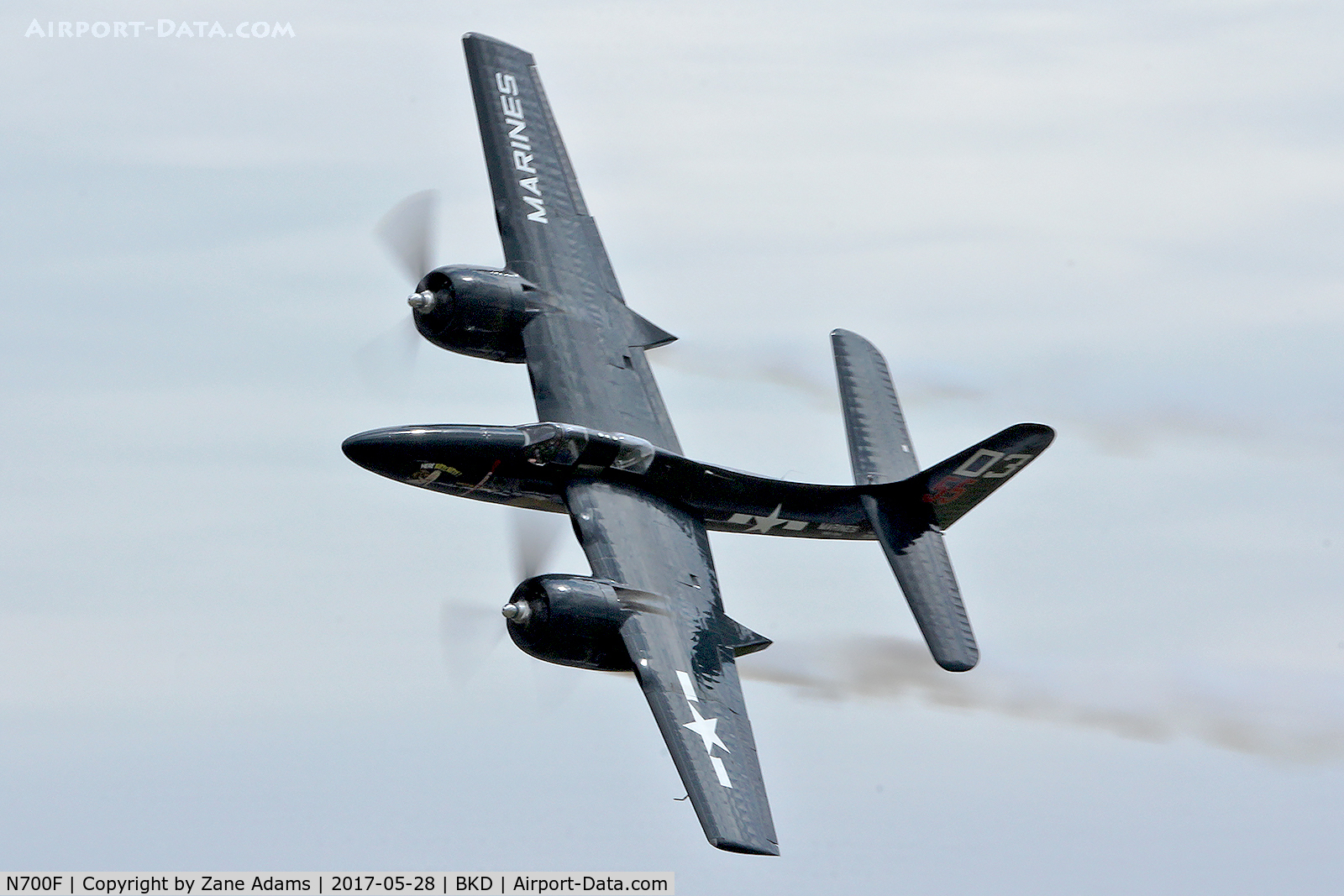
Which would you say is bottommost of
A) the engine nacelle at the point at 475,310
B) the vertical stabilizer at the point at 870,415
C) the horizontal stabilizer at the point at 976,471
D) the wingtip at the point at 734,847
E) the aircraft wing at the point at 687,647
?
the wingtip at the point at 734,847

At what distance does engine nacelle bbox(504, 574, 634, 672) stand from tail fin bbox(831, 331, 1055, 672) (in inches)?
285

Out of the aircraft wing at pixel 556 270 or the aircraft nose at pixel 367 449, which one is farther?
the aircraft wing at pixel 556 270

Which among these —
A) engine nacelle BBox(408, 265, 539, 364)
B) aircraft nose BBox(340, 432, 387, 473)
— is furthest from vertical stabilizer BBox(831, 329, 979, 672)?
aircraft nose BBox(340, 432, 387, 473)

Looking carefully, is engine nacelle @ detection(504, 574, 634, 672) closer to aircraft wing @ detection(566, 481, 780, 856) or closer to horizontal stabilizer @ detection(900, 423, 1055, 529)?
aircraft wing @ detection(566, 481, 780, 856)

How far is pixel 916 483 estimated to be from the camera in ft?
148

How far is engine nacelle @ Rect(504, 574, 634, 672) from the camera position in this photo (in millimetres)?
38688

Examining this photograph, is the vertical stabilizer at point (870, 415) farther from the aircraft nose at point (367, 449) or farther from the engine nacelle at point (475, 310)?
→ the aircraft nose at point (367, 449)

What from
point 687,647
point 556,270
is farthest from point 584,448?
point 556,270

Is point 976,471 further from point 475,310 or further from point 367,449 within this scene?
point 367,449

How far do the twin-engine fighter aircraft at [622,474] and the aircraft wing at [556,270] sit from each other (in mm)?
42

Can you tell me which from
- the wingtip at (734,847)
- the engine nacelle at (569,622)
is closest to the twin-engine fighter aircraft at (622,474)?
the engine nacelle at (569,622)

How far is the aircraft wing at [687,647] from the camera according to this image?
123ft

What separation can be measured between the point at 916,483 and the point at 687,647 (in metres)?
7.62

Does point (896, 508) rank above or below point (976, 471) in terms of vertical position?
below
